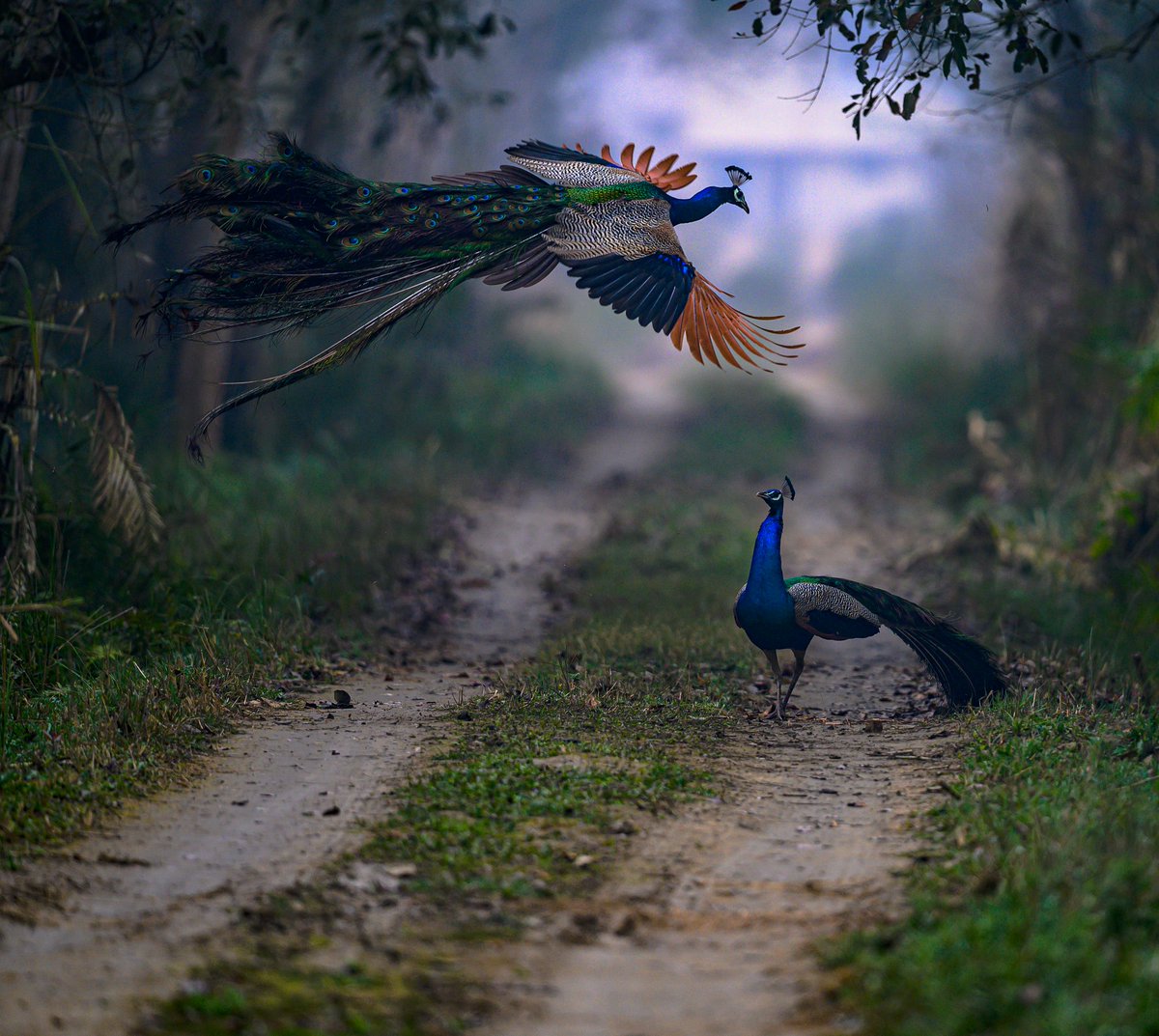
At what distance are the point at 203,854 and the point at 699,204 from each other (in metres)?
3.80

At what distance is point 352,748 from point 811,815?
2069 mm

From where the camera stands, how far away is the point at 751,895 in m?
4.17

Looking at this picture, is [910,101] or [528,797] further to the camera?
[910,101]

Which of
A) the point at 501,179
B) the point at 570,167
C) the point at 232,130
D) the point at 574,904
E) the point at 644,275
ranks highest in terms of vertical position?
the point at 232,130

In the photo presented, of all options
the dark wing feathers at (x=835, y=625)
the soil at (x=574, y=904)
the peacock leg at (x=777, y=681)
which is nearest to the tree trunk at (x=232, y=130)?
the soil at (x=574, y=904)

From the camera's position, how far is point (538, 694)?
22.0 ft

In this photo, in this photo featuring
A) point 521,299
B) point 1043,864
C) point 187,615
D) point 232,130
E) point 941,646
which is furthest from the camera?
point 521,299

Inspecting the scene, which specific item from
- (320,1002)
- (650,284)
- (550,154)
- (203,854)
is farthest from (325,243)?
(320,1002)

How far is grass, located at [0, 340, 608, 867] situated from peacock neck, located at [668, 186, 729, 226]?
3.26 meters

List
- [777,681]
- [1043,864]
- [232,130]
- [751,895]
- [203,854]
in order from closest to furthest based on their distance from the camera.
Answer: [1043,864], [751,895], [203,854], [777,681], [232,130]

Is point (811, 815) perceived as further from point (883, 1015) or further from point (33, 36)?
point (33, 36)

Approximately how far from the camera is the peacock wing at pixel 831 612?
6.35 metres

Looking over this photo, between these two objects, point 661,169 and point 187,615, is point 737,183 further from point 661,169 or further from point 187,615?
point 187,615

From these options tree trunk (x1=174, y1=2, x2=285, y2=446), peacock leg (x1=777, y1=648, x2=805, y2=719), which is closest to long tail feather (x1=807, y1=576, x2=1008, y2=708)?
peacock leg (x1=777, y1=648, x2=805, y2=719)
